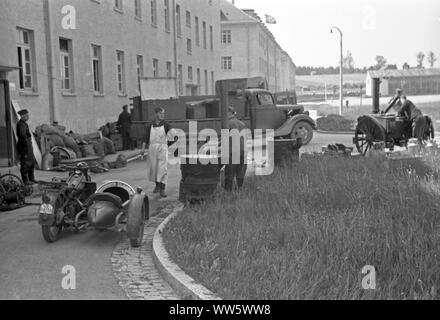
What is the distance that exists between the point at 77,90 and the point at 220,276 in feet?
56.1

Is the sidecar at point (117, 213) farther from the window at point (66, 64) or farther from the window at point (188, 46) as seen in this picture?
the window at point (188, 46)

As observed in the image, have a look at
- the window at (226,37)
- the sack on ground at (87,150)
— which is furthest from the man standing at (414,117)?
the window at (226,37)

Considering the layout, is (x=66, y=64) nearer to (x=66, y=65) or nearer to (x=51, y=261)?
(x=66, y=65)

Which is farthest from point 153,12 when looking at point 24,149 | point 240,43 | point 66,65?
point 240,43

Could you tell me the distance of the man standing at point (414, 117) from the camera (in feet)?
52.9

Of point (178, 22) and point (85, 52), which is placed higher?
point (178, 22)

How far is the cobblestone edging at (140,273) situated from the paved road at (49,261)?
0.10 meters

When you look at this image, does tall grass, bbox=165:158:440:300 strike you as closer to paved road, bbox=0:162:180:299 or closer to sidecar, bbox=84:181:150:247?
sidecar, bbox=84:181:150:247

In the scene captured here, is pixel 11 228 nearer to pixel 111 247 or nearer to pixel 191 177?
pixel 111 247

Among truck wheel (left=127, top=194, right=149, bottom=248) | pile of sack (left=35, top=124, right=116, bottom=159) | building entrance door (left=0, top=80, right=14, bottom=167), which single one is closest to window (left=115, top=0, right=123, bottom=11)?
pile of sack (left=35, top=124, right=116, bottom=159)

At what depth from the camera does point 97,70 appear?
24.1m

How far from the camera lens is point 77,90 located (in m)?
21.6

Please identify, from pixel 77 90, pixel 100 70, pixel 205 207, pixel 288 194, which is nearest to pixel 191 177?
pixel 205 207

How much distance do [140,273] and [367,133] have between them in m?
11.9
